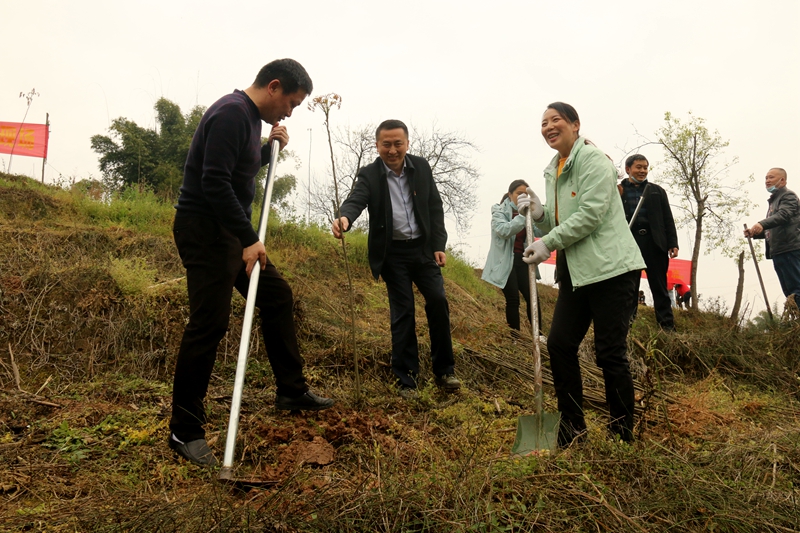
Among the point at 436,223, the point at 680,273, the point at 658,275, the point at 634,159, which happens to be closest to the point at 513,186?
the point at 634,159

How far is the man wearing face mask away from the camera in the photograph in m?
6.43

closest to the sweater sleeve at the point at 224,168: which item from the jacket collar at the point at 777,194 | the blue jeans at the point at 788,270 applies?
the blue jeans at the point at 788,270

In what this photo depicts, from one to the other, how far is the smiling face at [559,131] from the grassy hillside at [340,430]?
4.25 feet

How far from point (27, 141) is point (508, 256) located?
33.7 feet

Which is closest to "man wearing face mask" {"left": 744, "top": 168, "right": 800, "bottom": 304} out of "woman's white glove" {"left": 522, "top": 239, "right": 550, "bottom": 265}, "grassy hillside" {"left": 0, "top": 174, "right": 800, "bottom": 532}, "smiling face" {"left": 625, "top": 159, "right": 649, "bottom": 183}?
"grassy hillside" {"left": 0, "top": 174, "right": 800, "bottom": 532}

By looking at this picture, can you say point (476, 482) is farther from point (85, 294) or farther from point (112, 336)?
point (85, 294)

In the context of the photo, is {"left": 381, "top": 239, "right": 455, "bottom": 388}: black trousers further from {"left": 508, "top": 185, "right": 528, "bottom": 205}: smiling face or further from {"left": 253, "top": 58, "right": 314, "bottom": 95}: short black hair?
{"left": 508, "top": 185, "right": 528, "bottom": 205}: smiling face

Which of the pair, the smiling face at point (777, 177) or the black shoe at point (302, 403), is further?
the smiling face at point (777, 177)

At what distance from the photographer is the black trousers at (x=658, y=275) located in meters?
6.03

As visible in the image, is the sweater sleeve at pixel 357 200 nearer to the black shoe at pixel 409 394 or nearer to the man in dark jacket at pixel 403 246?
the man in dark jacket at pixel 403 246

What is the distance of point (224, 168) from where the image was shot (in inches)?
107

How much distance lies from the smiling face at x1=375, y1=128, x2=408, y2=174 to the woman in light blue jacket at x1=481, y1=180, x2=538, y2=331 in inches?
74.6

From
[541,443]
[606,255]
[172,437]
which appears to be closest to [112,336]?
[172,437]

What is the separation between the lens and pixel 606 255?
282 centimetres
